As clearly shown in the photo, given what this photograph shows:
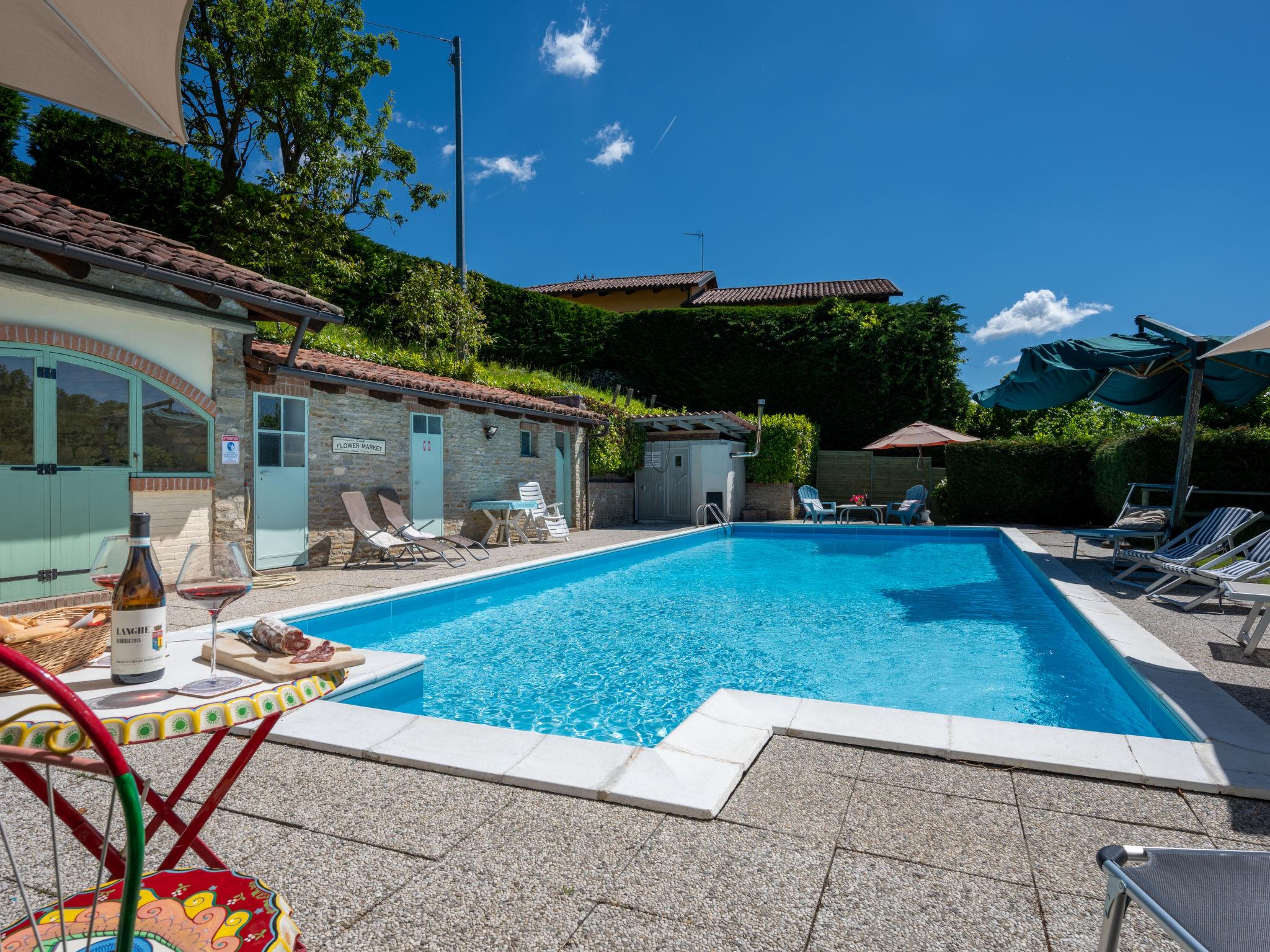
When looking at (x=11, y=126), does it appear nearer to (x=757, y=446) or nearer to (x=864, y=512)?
(x=757, y=446)

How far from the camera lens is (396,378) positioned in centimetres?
961

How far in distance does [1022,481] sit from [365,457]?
12.8m

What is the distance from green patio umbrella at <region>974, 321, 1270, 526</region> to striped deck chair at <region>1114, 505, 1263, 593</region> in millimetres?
541

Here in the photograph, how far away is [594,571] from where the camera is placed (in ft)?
32.8

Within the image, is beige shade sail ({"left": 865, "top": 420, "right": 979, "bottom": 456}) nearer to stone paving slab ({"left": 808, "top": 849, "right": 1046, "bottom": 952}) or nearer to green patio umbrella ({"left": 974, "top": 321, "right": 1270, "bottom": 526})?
green patio umbrella ({"left": 974, "top": 321, "right": 1270, "bottom": 526})

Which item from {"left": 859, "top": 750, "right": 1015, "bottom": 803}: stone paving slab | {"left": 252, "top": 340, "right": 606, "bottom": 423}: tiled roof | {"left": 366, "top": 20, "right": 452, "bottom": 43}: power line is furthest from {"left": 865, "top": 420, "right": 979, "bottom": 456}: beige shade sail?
{"left": 366, "top": 20, "right": 452, "bottom": 43}: power line

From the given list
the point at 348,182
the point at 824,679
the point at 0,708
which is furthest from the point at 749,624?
the point at 348,182

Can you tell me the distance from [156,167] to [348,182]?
3.56 meters

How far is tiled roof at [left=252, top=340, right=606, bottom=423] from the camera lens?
27.0ft

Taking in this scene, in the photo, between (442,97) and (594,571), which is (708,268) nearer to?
(442,97)

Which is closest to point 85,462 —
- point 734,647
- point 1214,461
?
point 734,647

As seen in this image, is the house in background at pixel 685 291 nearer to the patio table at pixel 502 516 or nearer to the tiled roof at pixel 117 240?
the patio table at pixel 502 516

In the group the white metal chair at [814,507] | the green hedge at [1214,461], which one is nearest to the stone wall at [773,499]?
the white metal chair at [814,507]

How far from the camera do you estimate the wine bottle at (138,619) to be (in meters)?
1.29
